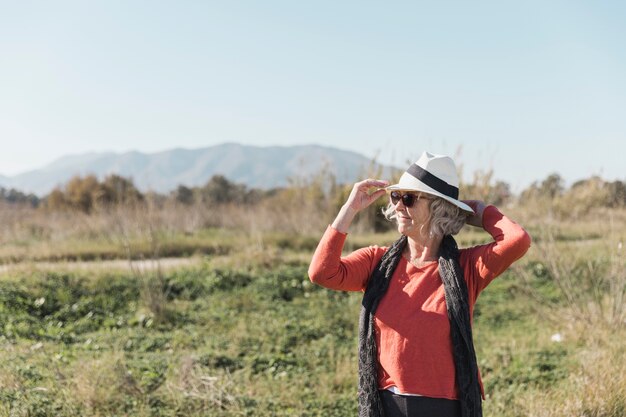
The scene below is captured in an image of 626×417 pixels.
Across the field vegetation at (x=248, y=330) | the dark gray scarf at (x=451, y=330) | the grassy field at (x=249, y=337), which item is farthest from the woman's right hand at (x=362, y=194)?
the grassy field at (x=249, y=337)

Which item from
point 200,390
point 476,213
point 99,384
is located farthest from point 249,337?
point 476,213

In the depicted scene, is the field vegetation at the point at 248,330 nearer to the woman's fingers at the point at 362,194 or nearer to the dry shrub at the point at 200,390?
the dry shrub at the point at 200,390

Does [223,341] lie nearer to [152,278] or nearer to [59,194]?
[152,278]

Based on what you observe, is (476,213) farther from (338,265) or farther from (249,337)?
(249,337)

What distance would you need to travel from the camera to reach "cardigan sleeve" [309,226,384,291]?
284 centimetres

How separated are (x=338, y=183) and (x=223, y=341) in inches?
368

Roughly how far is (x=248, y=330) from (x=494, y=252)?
4989mm

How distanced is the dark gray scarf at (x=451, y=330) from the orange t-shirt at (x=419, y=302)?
3 cm

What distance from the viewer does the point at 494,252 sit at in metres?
2.78

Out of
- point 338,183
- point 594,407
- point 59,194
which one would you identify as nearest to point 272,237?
point 338,183

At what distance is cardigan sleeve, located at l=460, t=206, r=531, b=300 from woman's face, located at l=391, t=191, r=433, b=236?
24cm

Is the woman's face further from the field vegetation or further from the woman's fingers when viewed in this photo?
the field vegetation

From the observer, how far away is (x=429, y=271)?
286cm

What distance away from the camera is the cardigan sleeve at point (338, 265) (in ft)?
9.32
